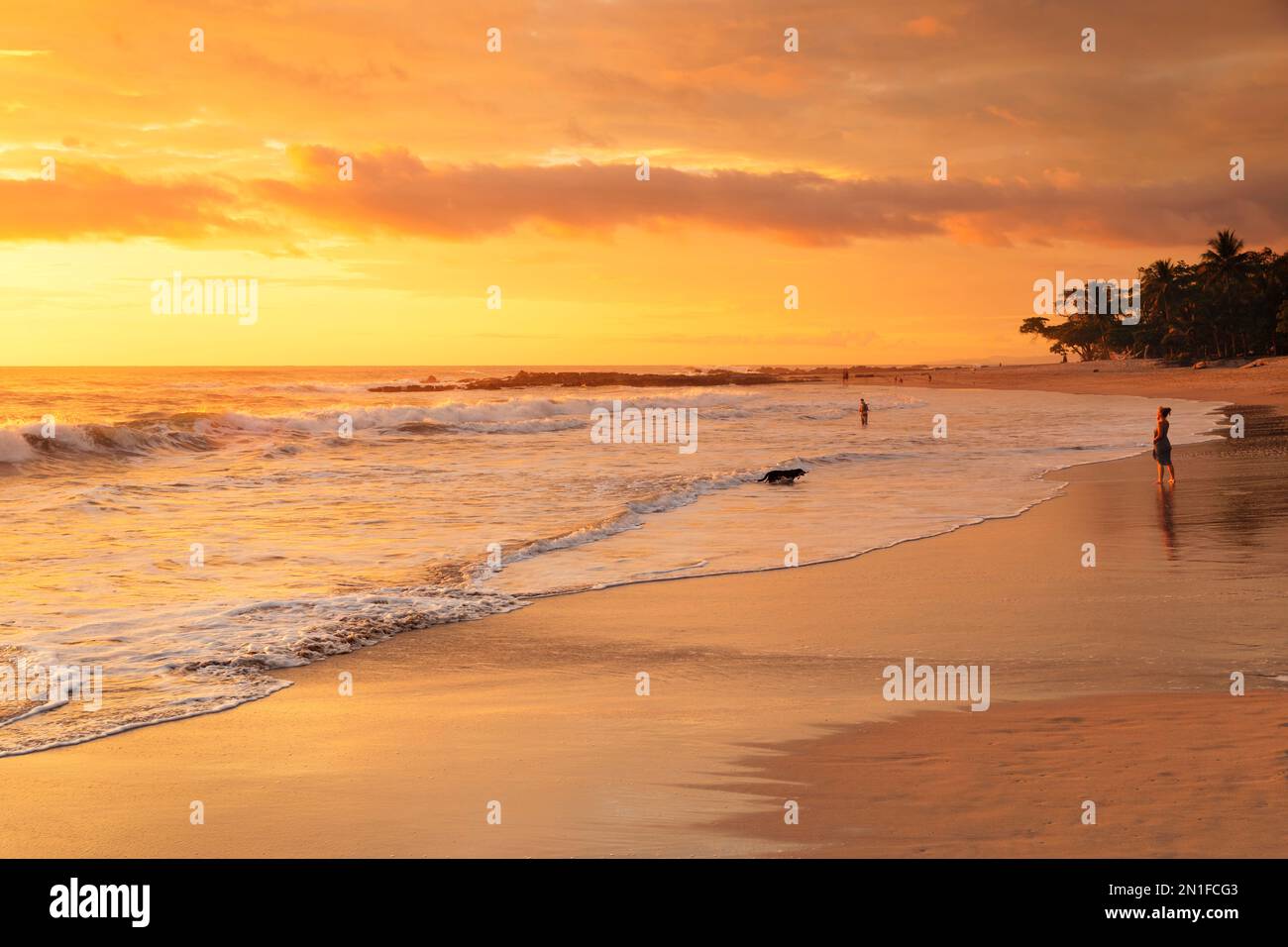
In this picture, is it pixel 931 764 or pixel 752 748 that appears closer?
pixel 931 764

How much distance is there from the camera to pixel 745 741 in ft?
21.1

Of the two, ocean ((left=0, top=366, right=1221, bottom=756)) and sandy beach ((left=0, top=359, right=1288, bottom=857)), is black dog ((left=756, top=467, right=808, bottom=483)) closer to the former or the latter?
ocean ((left=0, top=366, right=1221, bottom=756))

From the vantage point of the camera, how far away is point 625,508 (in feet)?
62.0

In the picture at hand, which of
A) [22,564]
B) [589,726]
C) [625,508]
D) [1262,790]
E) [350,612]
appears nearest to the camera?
[1262,790]

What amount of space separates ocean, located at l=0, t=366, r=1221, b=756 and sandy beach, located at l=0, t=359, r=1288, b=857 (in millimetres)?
895

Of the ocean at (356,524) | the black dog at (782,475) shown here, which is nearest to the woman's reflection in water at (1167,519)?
the ocean at (356,524)

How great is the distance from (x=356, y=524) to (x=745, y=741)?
12029 millimetres

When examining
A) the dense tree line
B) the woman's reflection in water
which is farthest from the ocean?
the dense tree line

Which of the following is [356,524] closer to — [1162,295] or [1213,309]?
[1213,309]

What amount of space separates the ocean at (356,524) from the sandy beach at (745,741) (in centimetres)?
89

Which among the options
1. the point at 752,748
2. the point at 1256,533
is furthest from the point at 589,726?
the point at 1256,533
